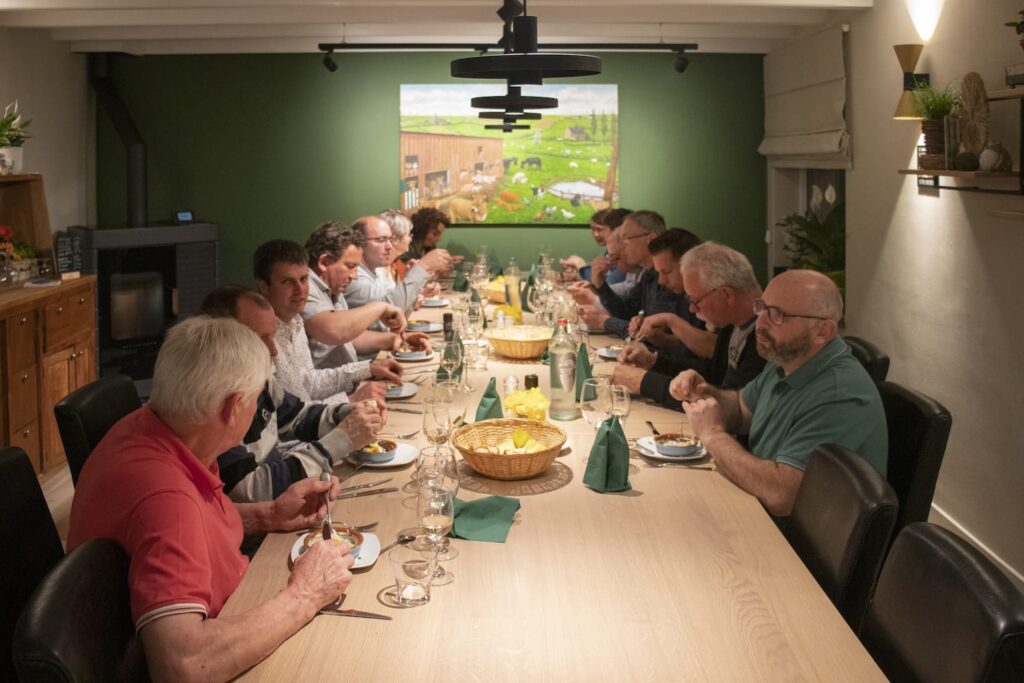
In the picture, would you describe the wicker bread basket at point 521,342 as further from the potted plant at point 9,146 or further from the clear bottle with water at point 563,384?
Answer: the potted plant at point 9,146

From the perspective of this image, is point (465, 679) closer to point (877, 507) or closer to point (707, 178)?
point (877, 507)

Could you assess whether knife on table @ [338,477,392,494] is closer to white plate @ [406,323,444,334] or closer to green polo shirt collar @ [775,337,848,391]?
green polo shirt collar @ [775,337,848,391]

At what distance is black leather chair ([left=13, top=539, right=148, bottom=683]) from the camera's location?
1.48m

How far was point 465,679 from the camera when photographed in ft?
5.54

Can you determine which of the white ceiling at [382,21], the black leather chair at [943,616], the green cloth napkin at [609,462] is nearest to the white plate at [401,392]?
the green cloth napkin at [609,462]

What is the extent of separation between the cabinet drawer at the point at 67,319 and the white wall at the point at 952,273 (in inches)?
184

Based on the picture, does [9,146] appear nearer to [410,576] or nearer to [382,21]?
[382,21]

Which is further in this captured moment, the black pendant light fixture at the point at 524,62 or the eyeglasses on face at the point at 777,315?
the eyeglasses on face at the point at 777,315

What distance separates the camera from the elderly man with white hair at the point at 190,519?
1698 mm

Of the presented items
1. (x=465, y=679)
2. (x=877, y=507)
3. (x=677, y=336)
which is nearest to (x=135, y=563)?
(x=465, y=679)

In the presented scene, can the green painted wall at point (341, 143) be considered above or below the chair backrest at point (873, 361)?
above

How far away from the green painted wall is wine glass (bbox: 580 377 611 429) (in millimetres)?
5945

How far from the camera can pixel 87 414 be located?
2855 mm

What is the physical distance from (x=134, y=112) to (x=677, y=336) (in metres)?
6.03
